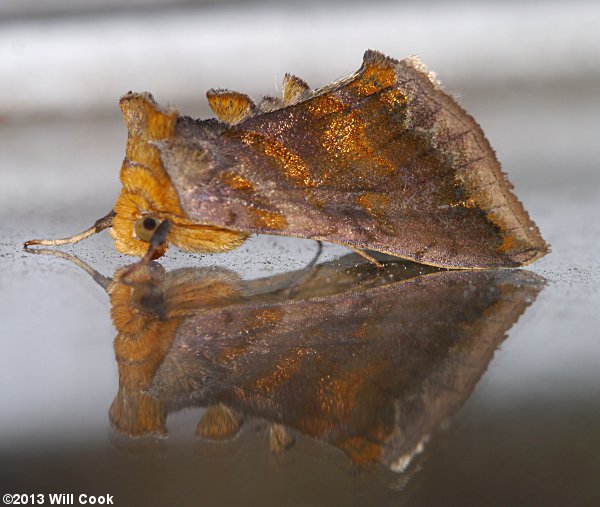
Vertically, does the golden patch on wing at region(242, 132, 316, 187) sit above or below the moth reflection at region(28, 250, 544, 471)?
above

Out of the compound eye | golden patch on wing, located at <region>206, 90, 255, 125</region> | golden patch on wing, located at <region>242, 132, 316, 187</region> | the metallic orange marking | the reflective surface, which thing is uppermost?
golden patch on wing, located at <region>206, 90, 255, 125</region>

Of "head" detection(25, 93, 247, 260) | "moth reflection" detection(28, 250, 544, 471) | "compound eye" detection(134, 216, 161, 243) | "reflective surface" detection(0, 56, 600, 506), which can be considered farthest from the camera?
"compound eye" detection(134, 216, 161, 243)

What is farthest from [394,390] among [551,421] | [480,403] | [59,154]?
[59,154]

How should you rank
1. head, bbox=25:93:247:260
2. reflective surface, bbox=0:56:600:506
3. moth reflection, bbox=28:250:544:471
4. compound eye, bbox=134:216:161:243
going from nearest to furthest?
reflective surface, bbox=0:56:600:506
moth reflection, bbox=28:250:544:471
head, bbox=25:93:247:260
compound eye, bbox=134:216:161:243


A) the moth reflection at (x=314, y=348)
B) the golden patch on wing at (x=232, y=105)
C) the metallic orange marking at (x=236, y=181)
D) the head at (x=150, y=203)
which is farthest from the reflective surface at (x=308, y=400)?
the golden patch on wing at (x=232, y=105)

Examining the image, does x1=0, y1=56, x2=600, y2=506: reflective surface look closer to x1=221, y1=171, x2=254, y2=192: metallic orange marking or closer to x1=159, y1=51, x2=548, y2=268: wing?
x1=159, y1=51, x2=548, y2=268: wing

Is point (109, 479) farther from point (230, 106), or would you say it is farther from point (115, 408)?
point (230, 106)

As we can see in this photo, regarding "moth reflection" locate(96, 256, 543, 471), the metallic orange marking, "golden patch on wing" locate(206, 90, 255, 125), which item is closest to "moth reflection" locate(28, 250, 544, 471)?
"moth reflection" locate(96, 256, 543, 471)
